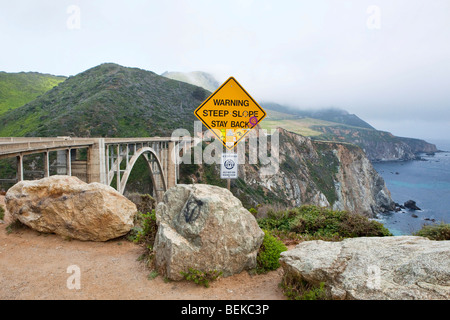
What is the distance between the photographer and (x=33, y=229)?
23.5 ft

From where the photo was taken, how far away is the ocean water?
60562 mm

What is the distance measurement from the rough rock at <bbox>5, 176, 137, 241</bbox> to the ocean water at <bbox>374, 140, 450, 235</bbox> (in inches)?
1707

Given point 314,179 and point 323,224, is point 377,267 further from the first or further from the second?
point 314,179

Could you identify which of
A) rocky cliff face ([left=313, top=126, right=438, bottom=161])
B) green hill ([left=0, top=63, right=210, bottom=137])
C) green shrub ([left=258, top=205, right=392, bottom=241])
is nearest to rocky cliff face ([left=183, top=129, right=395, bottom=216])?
green hill ([left=0, top=63, right=210, bottom=137])

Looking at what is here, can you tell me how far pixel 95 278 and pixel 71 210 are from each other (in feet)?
8.55

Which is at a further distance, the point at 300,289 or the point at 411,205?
the point at 411,205

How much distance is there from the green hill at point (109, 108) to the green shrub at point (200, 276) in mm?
43454

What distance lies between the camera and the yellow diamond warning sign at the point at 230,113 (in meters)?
6.88

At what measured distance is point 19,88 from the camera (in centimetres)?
8738

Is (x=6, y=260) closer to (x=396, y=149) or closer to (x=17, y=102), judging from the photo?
(x=17, y=102)

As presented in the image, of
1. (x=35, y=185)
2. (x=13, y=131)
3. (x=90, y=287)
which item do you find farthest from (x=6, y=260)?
(x=13, y=131)

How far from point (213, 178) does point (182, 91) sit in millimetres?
44336

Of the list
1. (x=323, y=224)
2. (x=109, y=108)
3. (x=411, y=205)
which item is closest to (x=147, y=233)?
(x=323, y=224)

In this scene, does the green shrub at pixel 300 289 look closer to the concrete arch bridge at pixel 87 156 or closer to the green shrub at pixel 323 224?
the green shrub at pixel 323 224
